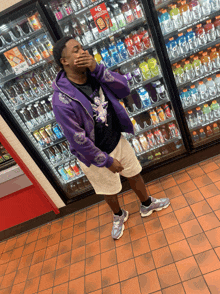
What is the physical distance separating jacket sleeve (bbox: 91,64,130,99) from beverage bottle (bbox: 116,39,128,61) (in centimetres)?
67

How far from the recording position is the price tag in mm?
2018

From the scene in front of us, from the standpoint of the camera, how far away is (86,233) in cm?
255

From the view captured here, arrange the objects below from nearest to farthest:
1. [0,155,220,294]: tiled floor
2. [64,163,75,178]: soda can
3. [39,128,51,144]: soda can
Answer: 1. [0,155,220,294]: tiled floor
2. [39,128,51,144]: soda can
3. [64,163,75,178]: soda can

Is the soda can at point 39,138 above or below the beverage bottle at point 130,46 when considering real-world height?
below

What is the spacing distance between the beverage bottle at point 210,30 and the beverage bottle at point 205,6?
0.10m

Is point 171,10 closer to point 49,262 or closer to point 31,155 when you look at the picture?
point 31,155

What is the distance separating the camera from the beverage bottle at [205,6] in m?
2.14

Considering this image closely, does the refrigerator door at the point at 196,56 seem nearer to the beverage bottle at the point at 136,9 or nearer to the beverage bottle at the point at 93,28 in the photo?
the beverage bottle at the point at 136,9

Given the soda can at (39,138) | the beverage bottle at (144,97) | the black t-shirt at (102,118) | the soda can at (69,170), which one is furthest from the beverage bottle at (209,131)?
the soda can at (39,138)

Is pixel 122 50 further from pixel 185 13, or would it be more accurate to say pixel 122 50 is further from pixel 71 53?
pixel 71 53

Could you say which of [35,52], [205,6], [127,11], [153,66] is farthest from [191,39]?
[35,52]

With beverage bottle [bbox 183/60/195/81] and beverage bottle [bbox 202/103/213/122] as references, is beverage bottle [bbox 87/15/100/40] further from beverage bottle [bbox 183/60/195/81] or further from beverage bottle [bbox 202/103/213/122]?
beverage bottle [bbox 202/103/213/122]

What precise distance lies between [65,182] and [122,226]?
38.8 inches

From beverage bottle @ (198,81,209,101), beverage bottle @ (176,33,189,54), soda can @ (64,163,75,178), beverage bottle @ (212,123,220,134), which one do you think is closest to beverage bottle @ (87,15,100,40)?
beverage bottle @ (176,33,189,54)
